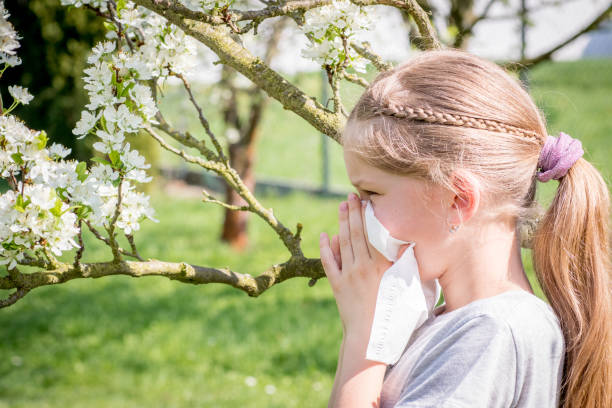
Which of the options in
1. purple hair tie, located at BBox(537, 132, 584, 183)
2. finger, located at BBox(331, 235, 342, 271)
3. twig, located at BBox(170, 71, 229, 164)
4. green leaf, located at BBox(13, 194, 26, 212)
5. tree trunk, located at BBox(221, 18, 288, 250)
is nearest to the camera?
green leaf, located at BBox(13, 194, 26, 212)

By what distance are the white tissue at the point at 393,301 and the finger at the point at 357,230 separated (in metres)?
0.03

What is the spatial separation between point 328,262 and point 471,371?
388 mm

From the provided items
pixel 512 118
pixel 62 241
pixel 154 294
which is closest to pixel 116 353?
pixel 154 294

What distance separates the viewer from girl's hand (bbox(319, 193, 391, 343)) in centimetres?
125

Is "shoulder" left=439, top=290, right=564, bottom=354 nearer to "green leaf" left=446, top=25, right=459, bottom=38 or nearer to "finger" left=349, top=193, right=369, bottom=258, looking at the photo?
"finger" left=349, top=193, right=369, bottom=258

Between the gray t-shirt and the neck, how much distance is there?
35 mm

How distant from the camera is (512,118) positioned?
127 cm

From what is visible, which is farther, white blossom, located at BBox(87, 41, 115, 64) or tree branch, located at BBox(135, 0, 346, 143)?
tree branch, located at BBox(135, 0, 346, 143)

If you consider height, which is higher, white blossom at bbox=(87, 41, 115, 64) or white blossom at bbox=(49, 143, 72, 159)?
white blossom at bbox=(87, 41, 115, 64)

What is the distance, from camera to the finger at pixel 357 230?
4.30ft

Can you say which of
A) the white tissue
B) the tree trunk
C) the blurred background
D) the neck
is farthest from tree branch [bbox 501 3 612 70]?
the tree trunk

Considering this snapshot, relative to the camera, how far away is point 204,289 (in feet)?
17.2

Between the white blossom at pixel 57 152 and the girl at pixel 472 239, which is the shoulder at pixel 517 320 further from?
the white blossom at pixel 57 152

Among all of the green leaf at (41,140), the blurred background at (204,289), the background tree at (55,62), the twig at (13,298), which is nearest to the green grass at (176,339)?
the blurred background at (204,289)
